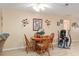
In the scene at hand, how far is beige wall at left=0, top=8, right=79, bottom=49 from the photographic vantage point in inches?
96.6

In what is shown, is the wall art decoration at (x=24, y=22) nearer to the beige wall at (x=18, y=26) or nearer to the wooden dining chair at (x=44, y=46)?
the beige wall at (x=18, y=26)

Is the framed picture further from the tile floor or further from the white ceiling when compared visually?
the tile floor

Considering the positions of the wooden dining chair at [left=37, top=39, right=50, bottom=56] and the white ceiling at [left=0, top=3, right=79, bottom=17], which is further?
the wooden dining chair at [left=37, top=39, right=50, bottom=56]

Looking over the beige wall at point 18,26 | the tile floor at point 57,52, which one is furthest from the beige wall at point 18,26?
the tile floor at point 57,52

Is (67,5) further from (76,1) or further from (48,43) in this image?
(48,43)

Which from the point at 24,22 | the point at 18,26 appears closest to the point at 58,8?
the point at 24,22

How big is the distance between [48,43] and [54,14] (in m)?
0.49

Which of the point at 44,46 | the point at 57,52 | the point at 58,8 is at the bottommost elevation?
the point at 57,52

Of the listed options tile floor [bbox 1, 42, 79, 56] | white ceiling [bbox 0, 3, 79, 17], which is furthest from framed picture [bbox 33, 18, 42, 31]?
tile floor [bbox 1, 42, 79, 56]

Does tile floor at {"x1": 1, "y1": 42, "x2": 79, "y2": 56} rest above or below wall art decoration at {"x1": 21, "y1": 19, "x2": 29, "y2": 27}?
below

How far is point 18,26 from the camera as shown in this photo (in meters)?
2.49

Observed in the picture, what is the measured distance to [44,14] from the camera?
2.46 m

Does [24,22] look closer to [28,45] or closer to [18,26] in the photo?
[18,26]

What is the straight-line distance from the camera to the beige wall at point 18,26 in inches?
96.6
